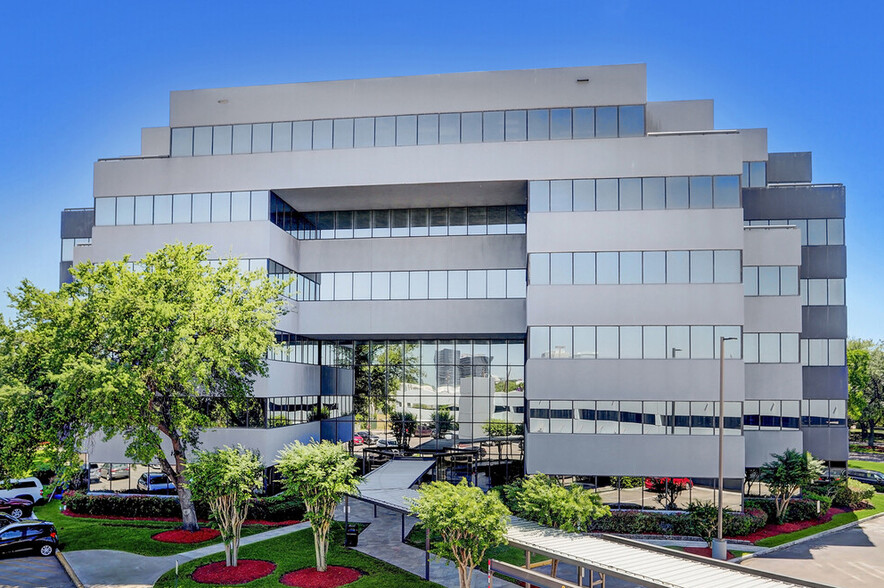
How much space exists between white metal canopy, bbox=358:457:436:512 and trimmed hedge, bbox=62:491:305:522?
389 centimetres

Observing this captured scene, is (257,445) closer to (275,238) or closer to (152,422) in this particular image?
(152,422)

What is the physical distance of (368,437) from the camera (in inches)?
1593

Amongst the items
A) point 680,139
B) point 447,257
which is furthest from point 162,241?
point 680,139

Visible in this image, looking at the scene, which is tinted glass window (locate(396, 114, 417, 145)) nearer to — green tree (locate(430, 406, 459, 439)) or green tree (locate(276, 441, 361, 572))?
A: green tree (locate(430, 406, 459, 439))

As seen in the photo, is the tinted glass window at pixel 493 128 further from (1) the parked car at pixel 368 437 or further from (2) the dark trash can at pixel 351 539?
(2) the dark trash can at pixel 351 539

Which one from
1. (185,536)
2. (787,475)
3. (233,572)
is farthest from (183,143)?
(787,475)

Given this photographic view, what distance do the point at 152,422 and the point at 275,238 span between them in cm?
1144

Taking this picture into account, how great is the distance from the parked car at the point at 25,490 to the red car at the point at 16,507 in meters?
1.66

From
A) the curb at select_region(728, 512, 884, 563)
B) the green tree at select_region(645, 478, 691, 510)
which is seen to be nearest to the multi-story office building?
the green tree at select_region(645, 478, 691, 510)

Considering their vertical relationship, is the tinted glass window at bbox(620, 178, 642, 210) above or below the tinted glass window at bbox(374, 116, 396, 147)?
below

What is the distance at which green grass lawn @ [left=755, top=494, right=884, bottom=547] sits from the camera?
29.8 m

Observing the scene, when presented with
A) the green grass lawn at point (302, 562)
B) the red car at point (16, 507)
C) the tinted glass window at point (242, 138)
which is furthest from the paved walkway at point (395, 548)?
the tinted glass window at point (242, 138)

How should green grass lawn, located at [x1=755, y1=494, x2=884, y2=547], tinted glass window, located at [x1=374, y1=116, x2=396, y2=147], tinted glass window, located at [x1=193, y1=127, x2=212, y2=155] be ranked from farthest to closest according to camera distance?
tinted glass window, located at [x1=193, y1=127, x2=212, y2=155] < tinted glass window, located at [x1=374, y1=116, x2=396, y2=147] < green grass lawn, located at [x1=755, y1=494, x2=884, y2=547]

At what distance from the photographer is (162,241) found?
36.2 metres
